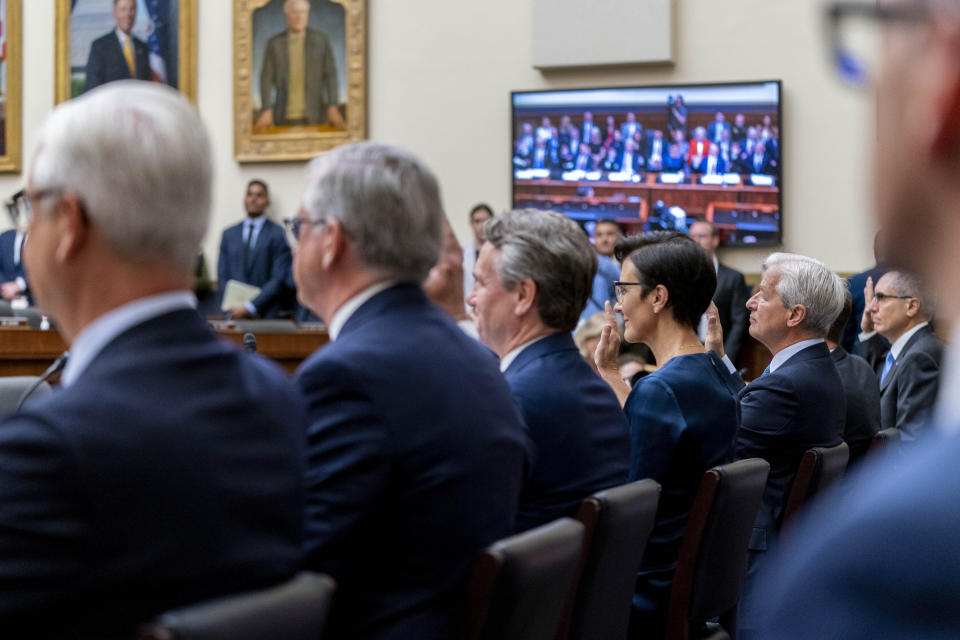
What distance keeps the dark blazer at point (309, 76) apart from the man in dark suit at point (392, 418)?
9.32 m

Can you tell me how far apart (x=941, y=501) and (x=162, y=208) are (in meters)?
1.27

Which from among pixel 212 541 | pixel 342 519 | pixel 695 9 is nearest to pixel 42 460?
pixel 212 541

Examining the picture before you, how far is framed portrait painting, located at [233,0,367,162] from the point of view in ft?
37.1

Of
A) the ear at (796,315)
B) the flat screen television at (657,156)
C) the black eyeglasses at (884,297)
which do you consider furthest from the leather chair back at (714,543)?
the flat screen television at (657,156)

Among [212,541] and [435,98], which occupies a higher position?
[435,98]

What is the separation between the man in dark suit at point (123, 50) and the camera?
11.9m

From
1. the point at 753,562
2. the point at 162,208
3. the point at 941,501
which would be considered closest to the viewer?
the point at 941,501

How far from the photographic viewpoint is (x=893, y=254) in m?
0.69

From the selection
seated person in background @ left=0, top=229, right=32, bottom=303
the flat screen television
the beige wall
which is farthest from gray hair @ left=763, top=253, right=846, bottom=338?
seated person in background @ left=0, top=229, right=32, bottom=303

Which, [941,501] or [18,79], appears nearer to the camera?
[941,501]

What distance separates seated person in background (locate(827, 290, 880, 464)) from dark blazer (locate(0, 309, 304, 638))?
131 inches

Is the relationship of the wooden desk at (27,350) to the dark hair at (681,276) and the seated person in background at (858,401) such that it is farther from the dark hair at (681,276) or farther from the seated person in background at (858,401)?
the seated person in background at (858,401)

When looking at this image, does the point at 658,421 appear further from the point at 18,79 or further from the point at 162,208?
the point at 18,79

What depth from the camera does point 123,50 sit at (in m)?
12.0
